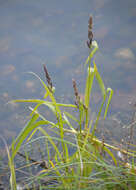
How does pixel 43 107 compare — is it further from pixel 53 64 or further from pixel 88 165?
pixel 88 165

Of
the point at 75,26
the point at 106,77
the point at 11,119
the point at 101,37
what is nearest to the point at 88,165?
the point at 11,119

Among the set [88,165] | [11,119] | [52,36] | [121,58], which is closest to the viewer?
[88,165]

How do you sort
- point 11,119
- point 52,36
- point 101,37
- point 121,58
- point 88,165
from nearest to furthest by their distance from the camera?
1. point 88,165
2. point 11,119
3. point 121,58
4. point 101,37
5. point 52,36

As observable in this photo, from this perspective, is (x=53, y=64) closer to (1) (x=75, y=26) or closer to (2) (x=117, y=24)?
(1) (x=75, y=26)

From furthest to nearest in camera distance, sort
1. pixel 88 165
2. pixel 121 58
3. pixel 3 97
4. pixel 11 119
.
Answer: pixel 121 58 → pixel 3 97 → pixel 11 119 → pixel 88 165

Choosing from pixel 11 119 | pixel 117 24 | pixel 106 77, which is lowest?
pixel 11 119

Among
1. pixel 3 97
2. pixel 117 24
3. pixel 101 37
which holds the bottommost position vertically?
pixel 3 97

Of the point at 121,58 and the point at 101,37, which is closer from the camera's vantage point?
the point at 121,58

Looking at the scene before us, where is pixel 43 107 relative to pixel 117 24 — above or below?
below

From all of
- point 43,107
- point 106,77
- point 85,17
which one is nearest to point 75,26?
point 85,17
